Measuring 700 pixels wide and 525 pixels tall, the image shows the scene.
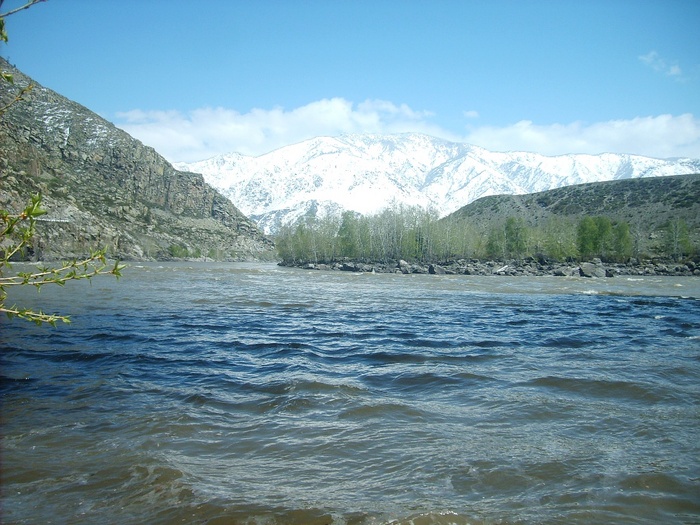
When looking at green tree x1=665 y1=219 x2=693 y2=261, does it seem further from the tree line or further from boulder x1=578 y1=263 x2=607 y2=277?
boulder x1=578 y1=263 x2=607 y2=277

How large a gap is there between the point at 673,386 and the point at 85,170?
726 ft

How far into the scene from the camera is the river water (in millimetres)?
4568

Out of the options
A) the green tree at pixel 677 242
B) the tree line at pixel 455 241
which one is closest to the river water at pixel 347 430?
the green tree at pixel 677 242

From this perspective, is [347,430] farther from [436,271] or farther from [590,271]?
[436,271]

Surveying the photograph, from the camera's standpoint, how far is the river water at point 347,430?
15.0 ft

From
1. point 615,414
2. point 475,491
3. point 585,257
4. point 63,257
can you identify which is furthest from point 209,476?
point 63,257

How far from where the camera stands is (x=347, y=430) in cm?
661

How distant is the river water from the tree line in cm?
9285

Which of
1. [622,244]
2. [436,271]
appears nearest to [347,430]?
[436,271]

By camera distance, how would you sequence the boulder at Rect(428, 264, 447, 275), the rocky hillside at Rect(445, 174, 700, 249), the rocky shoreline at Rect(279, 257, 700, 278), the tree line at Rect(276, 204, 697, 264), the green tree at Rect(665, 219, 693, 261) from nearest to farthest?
the rocky shoreline at Rect(279, 257, 700, 278), the boulder at Rect(428, 264, 447, 275), the green tree at Rect(665, 219, 693, 261), the tree line at Rect(276, 204, 697, 264), the rocky hillside at Rect(445, 174, 700, 249)

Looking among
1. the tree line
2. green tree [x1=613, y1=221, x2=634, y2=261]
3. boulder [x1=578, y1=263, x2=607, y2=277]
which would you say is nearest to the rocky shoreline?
boulder [x1=578, y1=263, x2=607, y2=277]

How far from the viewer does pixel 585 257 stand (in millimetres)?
97625

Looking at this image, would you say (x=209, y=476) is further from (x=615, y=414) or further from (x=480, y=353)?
(x=480, y=353)

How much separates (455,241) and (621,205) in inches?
2568
